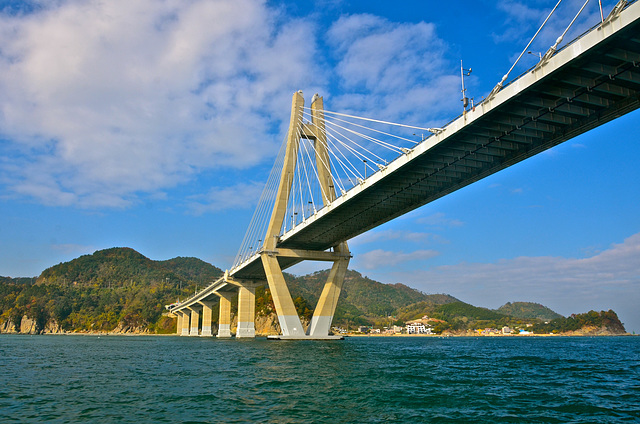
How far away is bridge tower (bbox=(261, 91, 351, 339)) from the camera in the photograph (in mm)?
45812

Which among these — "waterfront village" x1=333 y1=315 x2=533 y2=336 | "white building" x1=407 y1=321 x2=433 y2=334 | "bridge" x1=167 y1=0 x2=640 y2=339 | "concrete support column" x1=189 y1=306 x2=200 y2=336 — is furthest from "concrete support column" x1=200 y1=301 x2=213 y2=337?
"white building" x1=407 y1=321 x2=433 y2=334

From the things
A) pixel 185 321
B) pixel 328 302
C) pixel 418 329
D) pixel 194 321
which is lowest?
pixel 418 329

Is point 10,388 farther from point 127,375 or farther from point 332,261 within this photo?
point 332,261

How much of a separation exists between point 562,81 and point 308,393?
43.5ft

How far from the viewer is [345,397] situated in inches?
520

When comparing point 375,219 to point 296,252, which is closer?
point 375,219

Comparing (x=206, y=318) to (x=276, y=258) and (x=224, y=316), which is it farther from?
(x=276, y=258)

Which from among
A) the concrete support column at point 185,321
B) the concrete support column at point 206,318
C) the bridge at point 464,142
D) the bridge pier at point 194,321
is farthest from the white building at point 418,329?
the bridge at point 464,142

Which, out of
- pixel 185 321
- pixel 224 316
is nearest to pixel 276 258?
pixel 224 316

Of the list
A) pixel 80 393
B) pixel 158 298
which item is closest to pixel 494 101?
A: pixel 80 393

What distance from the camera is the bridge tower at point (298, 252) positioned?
45.8 metres

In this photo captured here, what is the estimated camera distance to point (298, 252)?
159 ft

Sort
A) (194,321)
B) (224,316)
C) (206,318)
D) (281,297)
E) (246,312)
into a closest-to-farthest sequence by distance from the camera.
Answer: (281,297)
(246,312)
(224,316)
(206,318)
(194,321)

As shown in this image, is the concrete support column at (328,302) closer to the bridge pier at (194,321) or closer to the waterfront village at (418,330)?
the bridge pier at (194,321)
